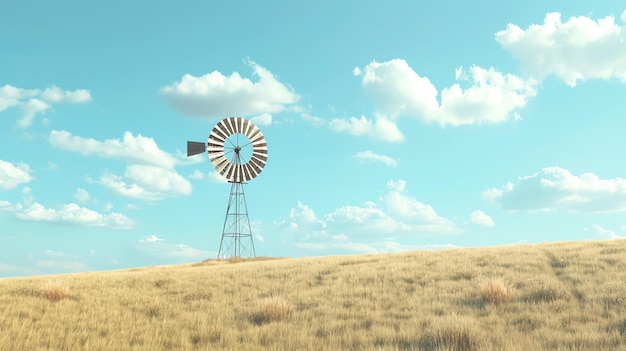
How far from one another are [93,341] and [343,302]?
7404 millimetres

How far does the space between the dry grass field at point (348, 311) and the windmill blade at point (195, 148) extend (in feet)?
91.5

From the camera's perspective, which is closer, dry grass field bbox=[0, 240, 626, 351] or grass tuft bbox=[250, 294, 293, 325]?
dry grass field bbox=[0, 240, 626, 351]

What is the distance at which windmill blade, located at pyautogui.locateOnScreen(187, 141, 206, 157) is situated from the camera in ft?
158

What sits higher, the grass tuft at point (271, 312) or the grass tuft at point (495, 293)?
the grass tuft at point (495, 293)

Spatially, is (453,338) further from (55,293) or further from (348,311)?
(55,293)

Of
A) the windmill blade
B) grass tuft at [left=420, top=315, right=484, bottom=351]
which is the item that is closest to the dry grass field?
grass tuft at [left=420, top=315, right=484, bottom=351]

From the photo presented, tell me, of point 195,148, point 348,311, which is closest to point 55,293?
point 348,311

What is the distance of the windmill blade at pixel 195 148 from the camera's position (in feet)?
158

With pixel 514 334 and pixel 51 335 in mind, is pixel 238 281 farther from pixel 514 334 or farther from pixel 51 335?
pixel 514 334

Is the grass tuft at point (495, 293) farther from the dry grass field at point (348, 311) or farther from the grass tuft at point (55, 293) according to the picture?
the grass tuft at point (55, 293)

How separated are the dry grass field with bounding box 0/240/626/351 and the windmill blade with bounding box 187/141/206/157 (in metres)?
27.9

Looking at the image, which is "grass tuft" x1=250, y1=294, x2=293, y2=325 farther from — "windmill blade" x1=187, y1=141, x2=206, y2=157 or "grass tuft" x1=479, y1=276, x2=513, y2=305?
"windmill blade" x1=187, y1=141, x2=206, y2=157

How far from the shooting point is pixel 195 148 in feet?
158

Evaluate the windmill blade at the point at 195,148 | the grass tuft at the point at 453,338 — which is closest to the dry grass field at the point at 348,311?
the grass tuft at the point at 453,338
